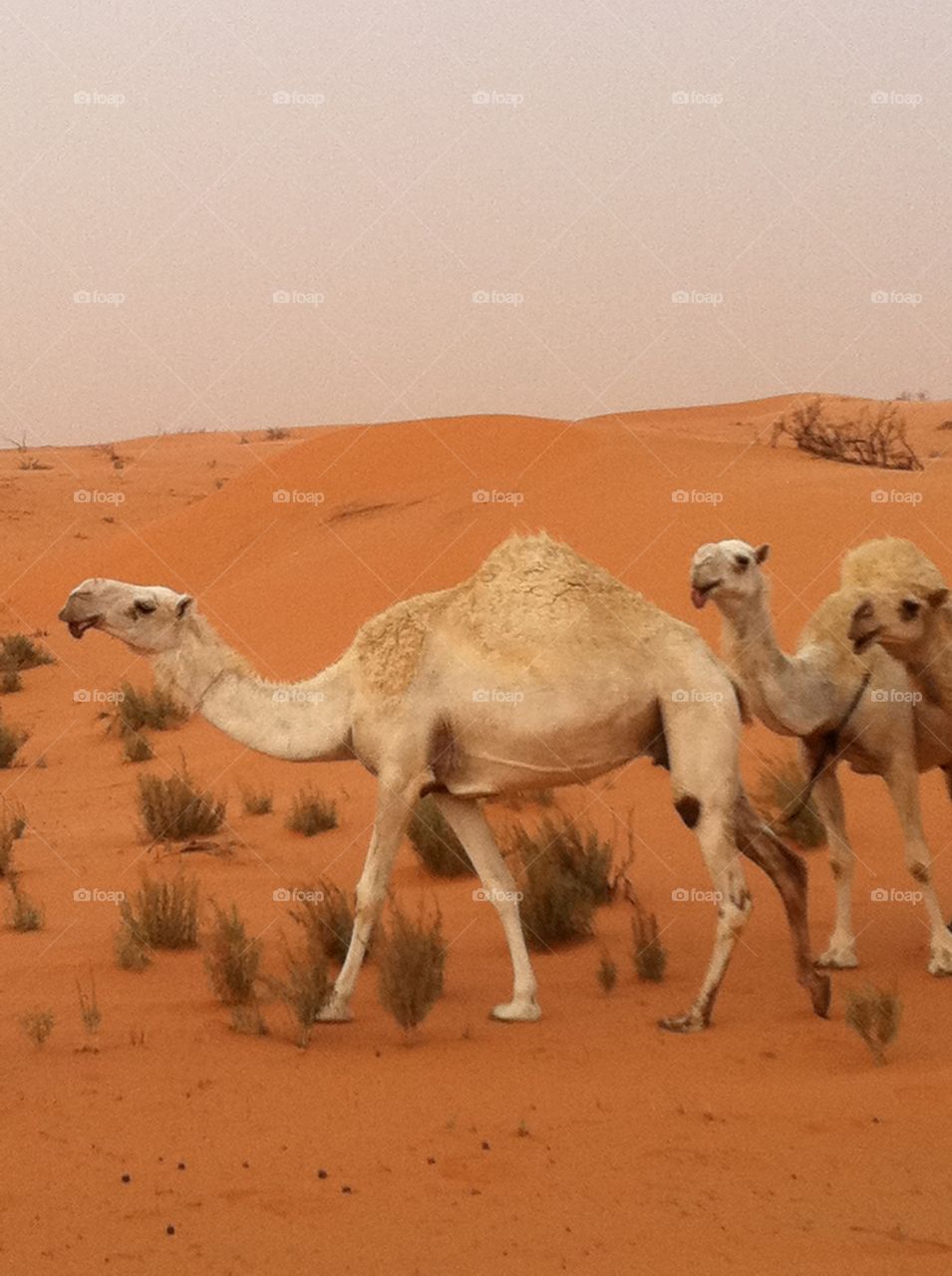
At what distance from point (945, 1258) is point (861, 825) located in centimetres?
870

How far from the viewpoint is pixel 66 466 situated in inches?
2477

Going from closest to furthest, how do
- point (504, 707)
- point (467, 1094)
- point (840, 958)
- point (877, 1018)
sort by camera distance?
point (467, 1094)
point (877, 1018)
point (504, 707)
point (840, 958)

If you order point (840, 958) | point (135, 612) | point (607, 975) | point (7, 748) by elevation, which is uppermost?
point (135, 612)

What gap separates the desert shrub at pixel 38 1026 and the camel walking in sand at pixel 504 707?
4.65 ft

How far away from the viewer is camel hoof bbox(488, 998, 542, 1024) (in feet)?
27.9

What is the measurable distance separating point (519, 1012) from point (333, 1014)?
954 millimetres

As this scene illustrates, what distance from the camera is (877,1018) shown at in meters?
7.52

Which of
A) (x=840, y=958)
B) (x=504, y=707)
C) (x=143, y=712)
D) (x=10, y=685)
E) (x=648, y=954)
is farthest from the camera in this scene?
(x=10, y=685)

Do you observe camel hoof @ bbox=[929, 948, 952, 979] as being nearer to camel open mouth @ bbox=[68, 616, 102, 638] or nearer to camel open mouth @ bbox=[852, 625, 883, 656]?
camel open mouth @ bbox=[852, 625, 883, 656]

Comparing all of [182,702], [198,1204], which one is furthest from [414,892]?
[198,1204]

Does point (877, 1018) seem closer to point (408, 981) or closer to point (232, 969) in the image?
point (408, 981)

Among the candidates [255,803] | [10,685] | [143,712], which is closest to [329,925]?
[255,803]

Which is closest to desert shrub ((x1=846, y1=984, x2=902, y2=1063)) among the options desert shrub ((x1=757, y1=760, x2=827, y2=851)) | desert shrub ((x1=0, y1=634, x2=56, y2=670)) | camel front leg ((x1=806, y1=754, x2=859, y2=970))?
camel front leg ((x1=806, y1=754, x2=859, y2=970))

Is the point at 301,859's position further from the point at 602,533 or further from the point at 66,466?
the point at 66,466
